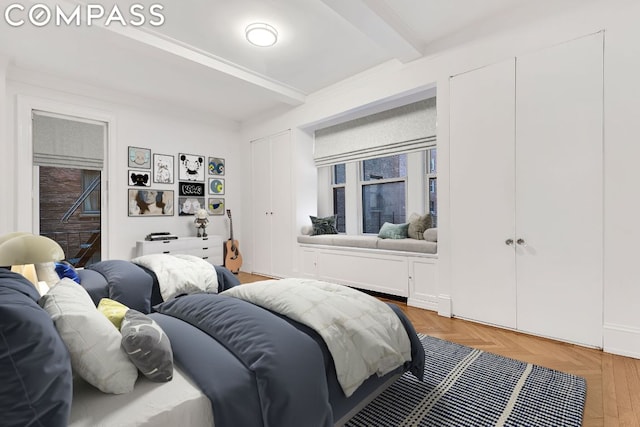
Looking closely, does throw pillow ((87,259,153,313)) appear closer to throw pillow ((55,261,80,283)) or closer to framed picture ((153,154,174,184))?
throw pillow ((55,261,80,283))

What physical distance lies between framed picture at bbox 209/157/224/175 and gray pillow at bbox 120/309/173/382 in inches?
Result: 184

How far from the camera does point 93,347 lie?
1.06 m

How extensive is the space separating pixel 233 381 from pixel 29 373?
556mm

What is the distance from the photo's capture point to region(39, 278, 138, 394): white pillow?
103 cm

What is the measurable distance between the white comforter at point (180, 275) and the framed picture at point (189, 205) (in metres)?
2.34

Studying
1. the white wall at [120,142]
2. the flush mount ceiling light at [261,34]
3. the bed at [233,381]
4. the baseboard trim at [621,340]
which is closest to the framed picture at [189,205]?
the white wall at [120,142]

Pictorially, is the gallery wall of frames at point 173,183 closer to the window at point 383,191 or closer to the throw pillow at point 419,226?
the window at point 383,191

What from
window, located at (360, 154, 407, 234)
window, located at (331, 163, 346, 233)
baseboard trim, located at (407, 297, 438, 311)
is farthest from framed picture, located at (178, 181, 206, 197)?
baseboard trim, located at (407, 297, 438, 311)

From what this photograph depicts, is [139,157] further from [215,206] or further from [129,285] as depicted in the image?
[129,285]

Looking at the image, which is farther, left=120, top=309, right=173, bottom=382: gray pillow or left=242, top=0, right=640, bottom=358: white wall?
left=242, top=0, right=640, bottom=358: white wall

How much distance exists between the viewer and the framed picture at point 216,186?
218 inches

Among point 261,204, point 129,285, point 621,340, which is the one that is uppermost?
point 261,204

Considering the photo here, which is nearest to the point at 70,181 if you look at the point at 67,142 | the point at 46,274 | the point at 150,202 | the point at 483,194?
the point at 67,142

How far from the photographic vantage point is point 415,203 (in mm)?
4703
